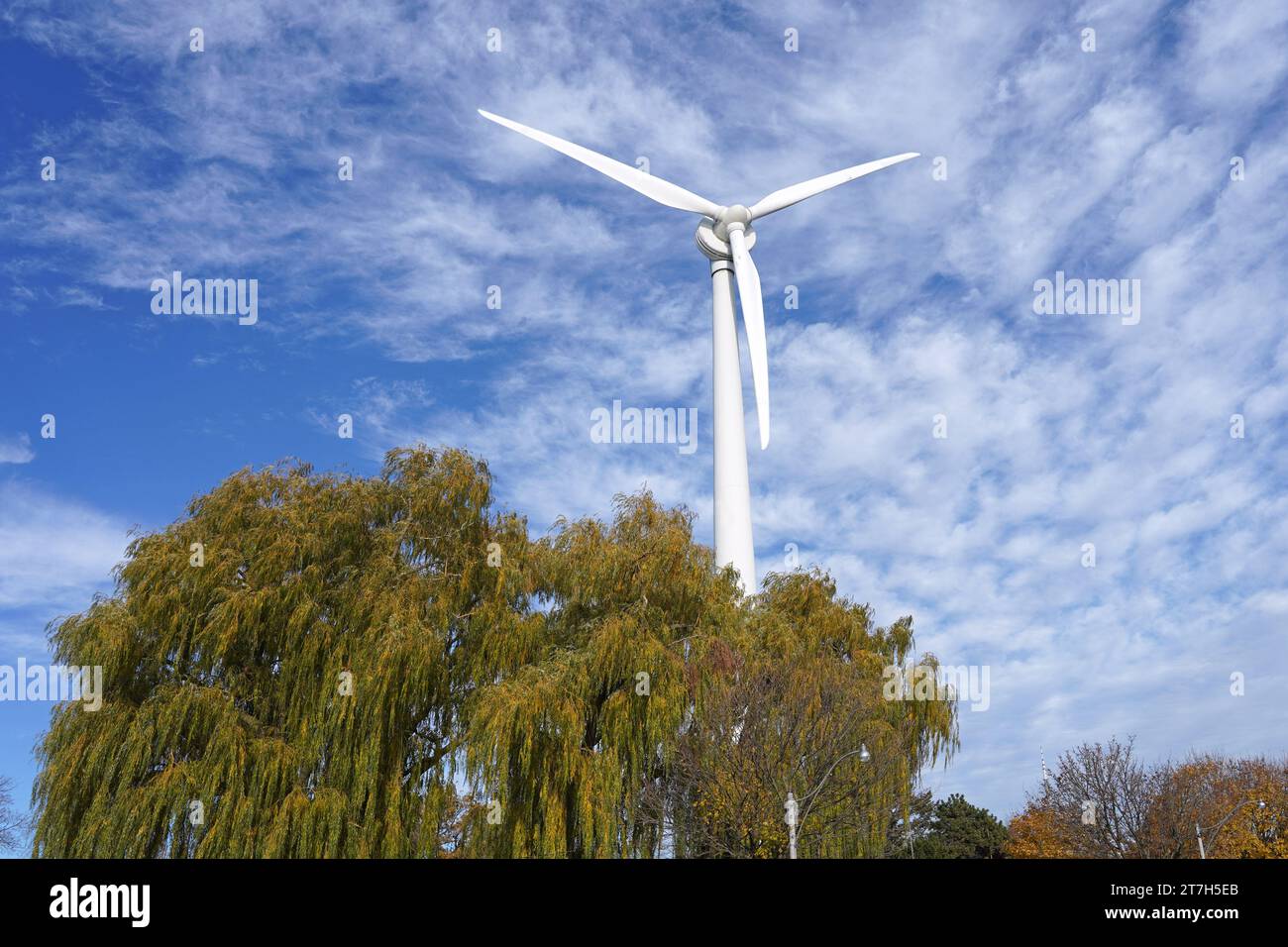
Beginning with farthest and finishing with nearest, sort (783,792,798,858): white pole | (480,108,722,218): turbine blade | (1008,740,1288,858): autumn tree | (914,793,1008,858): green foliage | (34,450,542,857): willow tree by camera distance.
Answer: (914,793,1008,858): green foliage → (480,108,722,218): turbine blade → (1008,740,1288,858): autumn tree → (34,450,542,857): willow tree → (783,792,798,858): white pole

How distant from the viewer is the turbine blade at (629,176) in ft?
131

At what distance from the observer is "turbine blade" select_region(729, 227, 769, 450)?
33.8m

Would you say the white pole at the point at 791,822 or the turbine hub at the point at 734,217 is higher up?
the turbine hub at the point at 734,217

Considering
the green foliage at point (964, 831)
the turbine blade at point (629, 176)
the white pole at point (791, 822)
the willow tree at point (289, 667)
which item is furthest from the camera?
the green foliage at point (964, 831)

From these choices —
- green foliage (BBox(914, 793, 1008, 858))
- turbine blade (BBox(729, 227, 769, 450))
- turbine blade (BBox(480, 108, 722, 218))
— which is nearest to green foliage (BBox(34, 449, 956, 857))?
turbine blade (BBox(729, 227, 769, 450))

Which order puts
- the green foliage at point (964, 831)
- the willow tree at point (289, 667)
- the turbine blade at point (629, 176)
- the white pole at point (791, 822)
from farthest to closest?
the green foliage at point (964, 831)
the turbine blade at point (629, 176)
the willow tree at point (289, 667)
the white pole at point (791, 822)

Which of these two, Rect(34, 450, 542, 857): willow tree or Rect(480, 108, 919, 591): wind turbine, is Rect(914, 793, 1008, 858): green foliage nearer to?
Rect(480, 108, 919, 591): wind turbine

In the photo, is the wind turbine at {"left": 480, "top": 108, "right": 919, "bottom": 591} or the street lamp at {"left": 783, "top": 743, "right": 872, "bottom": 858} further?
the wind turbine at {"left": 480, "top": 108, "right": 919, "bottom": 591}

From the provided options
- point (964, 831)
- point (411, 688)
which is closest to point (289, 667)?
point (411, 688)

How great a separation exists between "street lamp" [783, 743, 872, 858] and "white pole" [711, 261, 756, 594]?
8.35 meters

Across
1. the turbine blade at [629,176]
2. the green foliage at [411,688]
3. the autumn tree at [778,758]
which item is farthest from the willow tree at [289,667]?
the turbine blade at [629,176]

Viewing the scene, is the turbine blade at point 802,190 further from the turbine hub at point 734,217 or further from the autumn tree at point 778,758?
the autumn tree at point 778,758

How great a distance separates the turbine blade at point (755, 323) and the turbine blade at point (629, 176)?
2.83m
